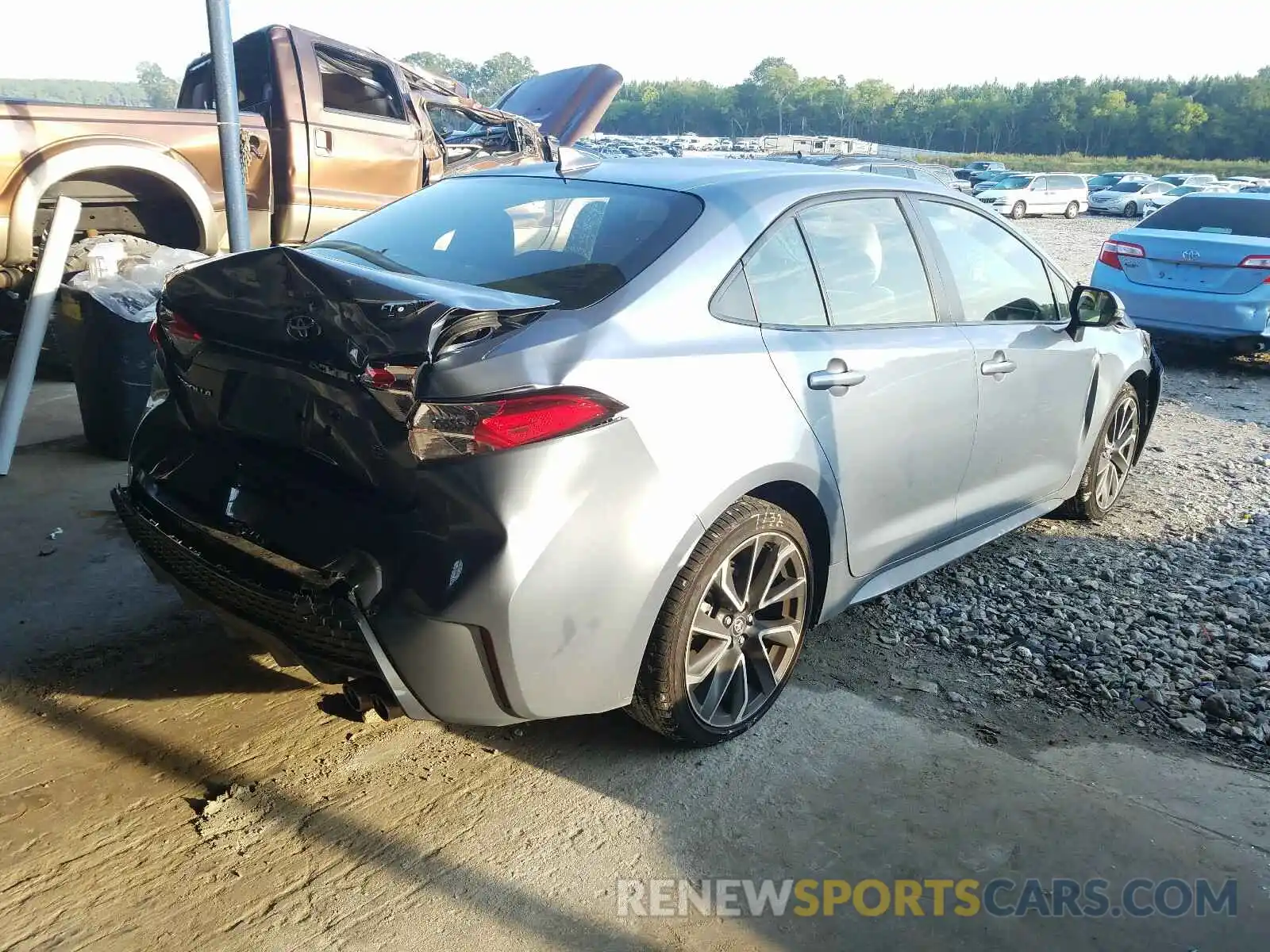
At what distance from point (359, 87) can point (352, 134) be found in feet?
2.33

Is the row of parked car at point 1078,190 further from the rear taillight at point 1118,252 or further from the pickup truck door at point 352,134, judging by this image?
the pickup truck door at point 352,134

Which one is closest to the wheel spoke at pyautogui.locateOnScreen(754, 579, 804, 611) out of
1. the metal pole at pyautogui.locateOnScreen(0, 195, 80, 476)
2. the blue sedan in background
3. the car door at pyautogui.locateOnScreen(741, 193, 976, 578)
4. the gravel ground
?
the car door at pyautogui.locateOnScreen(741, 193, 976, 578)

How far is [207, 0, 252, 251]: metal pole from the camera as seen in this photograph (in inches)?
202

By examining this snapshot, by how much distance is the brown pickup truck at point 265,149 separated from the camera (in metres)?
5.84

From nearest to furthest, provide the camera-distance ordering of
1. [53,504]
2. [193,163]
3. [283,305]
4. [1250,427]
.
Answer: [283,305] → [53,504] → [193,163] → [1250,427]

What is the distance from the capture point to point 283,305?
8.30 ft

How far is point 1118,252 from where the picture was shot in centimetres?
895

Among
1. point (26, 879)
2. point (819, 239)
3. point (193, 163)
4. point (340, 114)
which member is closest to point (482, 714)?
point (26, 879)

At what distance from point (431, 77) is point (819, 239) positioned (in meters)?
6.66

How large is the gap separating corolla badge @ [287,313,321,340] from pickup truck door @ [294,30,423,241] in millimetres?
5252

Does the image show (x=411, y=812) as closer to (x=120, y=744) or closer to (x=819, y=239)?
(x=120, y=744)

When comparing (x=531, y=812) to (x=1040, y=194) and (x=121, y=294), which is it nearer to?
(x=121, y=294)

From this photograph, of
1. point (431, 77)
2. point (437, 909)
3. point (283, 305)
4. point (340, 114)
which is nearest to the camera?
point (437, 909)

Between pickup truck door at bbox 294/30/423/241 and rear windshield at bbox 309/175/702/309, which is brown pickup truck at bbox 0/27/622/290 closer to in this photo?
pickup truck door at bbox 294/30/423/241
